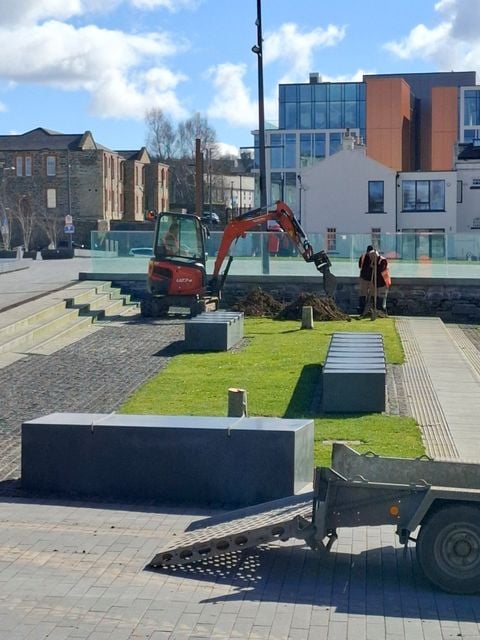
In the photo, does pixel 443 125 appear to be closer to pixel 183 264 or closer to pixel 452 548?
pixel 183 264

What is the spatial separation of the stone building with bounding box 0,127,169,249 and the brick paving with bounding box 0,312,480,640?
81.4 m

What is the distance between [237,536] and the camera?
8.39 m

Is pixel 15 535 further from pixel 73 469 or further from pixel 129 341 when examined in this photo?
pixel 129 341

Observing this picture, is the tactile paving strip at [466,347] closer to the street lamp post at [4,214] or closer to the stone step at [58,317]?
the stone step at [58,317]

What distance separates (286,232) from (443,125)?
67798 millimetres

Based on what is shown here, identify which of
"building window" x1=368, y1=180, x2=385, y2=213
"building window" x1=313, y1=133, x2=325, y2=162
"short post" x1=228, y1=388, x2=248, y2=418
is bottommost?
"short post" x1=228, y1=388, x2=248, y2=418

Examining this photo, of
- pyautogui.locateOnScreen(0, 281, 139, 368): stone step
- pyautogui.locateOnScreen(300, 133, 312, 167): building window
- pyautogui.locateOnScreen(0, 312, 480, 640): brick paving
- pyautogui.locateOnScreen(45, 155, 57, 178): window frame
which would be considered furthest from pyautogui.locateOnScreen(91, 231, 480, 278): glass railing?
pyautogui.locateOnScreen(45, 155, 57, 178): window frame

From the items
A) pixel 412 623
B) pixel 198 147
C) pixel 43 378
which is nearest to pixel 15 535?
pixel 412 623

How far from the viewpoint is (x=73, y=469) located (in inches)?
442

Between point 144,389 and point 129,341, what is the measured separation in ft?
23.7

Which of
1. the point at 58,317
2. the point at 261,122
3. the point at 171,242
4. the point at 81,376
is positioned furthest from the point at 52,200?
the point at 81,376

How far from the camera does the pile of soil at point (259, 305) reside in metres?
32.6

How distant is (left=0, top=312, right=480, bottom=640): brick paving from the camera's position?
7.29 metres

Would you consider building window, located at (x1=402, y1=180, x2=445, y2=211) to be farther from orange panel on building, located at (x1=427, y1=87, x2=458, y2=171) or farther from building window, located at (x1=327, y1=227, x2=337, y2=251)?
orange panel on building, located at (x1=427, y1=87, x2=458, y2=171)
